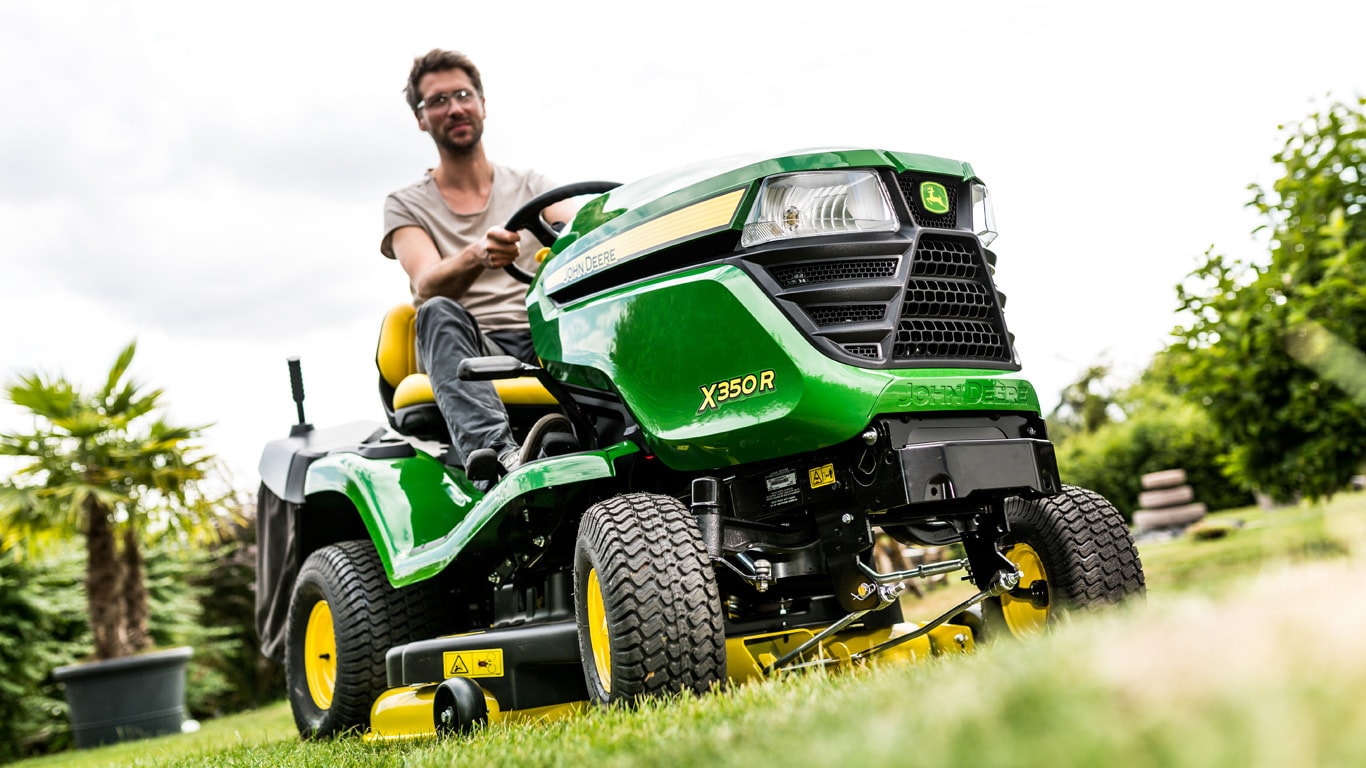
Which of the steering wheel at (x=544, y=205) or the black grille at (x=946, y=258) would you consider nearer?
the black grille at (x=946, y=258)

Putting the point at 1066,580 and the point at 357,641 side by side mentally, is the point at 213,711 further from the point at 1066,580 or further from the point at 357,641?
the point at 1066,580

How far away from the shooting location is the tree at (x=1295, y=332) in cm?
546

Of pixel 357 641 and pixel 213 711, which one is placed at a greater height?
pixel 357 641

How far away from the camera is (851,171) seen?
2.72 meters

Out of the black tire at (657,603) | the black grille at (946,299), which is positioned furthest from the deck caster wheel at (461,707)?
the black grille at (946,299)

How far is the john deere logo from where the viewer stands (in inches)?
109

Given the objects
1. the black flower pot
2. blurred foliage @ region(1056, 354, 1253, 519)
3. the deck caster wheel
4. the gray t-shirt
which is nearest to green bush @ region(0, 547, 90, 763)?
the black flower pot

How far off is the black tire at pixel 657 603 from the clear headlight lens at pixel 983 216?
104 centimetres

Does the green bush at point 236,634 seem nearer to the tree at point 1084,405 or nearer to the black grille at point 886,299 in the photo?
the black grille at point 886,299

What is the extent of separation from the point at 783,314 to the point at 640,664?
32.6 inches

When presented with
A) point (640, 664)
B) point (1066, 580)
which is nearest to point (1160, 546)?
point (1066, 580)

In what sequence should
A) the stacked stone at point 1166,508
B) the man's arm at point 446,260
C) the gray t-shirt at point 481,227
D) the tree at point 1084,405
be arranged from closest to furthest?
the man's arm at point 446,260
the gray t-shirt at point 481,227
the stacked stone at point 1166,508
the tree at point 1084,405

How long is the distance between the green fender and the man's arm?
58 centimetres

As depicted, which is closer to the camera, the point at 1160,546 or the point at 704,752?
the point at 704,752
